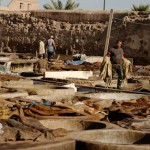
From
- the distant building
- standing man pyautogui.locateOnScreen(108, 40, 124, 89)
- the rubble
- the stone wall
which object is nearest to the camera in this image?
the rubble

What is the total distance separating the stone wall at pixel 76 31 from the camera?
28859mm

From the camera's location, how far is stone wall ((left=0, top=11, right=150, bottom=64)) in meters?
28.9

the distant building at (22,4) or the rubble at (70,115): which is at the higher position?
the distant building at (22,4)

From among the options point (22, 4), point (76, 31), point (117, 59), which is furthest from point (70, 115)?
point (22, 4)

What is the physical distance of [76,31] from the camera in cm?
3228

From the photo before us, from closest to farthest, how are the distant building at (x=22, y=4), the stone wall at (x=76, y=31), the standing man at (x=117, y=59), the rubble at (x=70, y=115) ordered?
the rubble at (x=70, y=115) < the standing man at (x=117, y=59) < the stone wall at (x=76, y=31) < the distant building at (x=22, y=4)

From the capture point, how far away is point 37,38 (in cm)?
3456

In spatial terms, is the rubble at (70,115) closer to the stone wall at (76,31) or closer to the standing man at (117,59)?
the standing man at (117,59)

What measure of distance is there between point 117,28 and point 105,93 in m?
17.5

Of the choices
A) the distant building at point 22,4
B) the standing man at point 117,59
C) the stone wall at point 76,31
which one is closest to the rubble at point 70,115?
the standing man at point 117,59

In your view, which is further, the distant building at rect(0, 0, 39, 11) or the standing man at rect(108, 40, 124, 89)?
the distant building at rect(0, 0, 39, 11)

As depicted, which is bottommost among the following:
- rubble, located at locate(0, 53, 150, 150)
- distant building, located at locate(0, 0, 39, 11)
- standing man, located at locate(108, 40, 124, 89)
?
rubble, located at locate(0, 53, 150, 150)

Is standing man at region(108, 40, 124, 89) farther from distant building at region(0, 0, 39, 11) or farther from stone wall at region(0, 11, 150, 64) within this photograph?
distant building at region(0, 0, 39, 11)

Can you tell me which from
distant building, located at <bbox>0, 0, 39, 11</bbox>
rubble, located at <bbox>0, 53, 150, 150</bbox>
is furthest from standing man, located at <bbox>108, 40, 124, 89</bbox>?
distant building, located at <bbox>0, 0, 39, 11</bbox>
